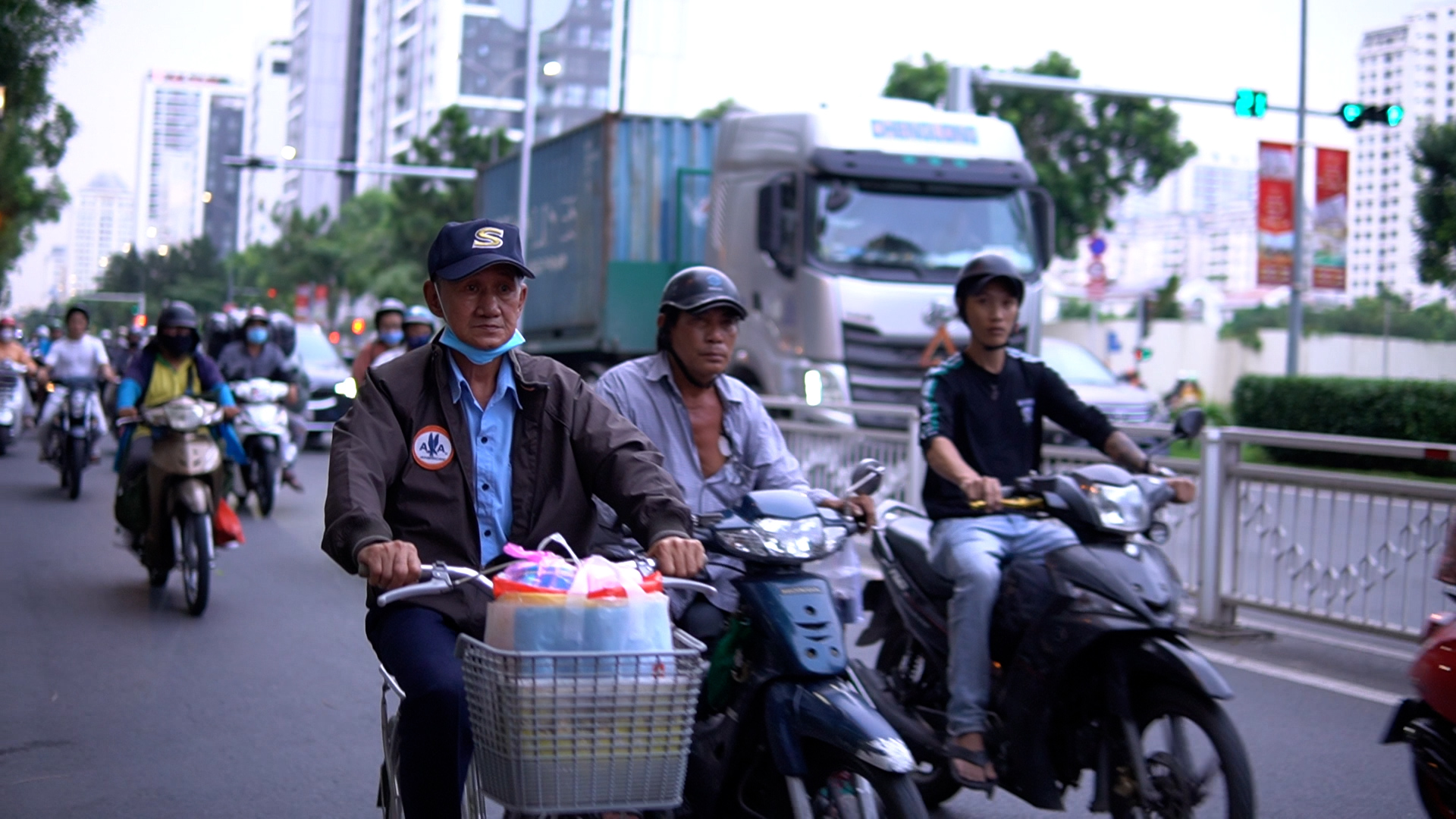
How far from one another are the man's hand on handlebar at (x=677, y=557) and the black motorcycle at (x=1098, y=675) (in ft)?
3.51

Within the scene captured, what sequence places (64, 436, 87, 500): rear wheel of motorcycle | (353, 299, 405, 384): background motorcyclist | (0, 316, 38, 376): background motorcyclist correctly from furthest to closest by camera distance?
(0, 316, 38, 376): background motorcyclist < (64, 436, 87, 500): rear wheel of motorcycle < (353, 299, 405, 384): background motorcyclist

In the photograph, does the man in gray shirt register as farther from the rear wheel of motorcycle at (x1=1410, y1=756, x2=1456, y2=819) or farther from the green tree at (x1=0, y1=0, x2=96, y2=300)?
the green tree at (x1=0, y1=0, x2=96, y2=300)

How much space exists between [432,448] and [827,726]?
3.53ft

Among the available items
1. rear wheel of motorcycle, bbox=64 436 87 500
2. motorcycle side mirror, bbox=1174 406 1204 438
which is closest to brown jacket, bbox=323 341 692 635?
motorcycle side mirror, bbox=1174 406 1204 438

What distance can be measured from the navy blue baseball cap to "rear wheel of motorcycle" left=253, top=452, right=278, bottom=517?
10.4 m

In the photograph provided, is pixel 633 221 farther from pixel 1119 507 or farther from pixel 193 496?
pixel 1119 507

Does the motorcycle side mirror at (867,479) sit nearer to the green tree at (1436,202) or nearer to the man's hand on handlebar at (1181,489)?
the man's hand on handlebar at (1181,489)

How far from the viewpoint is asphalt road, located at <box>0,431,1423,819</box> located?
17.2 ft

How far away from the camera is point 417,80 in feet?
383

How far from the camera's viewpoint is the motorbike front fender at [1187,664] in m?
3.78

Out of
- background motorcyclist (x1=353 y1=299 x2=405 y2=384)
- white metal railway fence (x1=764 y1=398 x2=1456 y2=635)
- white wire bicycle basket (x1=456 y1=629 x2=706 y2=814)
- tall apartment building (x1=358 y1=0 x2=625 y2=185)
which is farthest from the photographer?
tall apartment building (x1=358 y1=0 x2=625 y2=185)

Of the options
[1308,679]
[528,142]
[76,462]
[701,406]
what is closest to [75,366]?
[76,462]

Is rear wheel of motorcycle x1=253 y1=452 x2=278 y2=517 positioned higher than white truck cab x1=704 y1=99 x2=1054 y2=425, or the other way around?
white truck cab x1=704 y1=99 x2=1054 y2=425

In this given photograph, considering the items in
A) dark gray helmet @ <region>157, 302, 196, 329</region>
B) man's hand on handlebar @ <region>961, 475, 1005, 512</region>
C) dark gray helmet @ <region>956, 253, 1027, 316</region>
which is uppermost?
dark gray helmet @ <region>157, 302, 196, 329</region>
